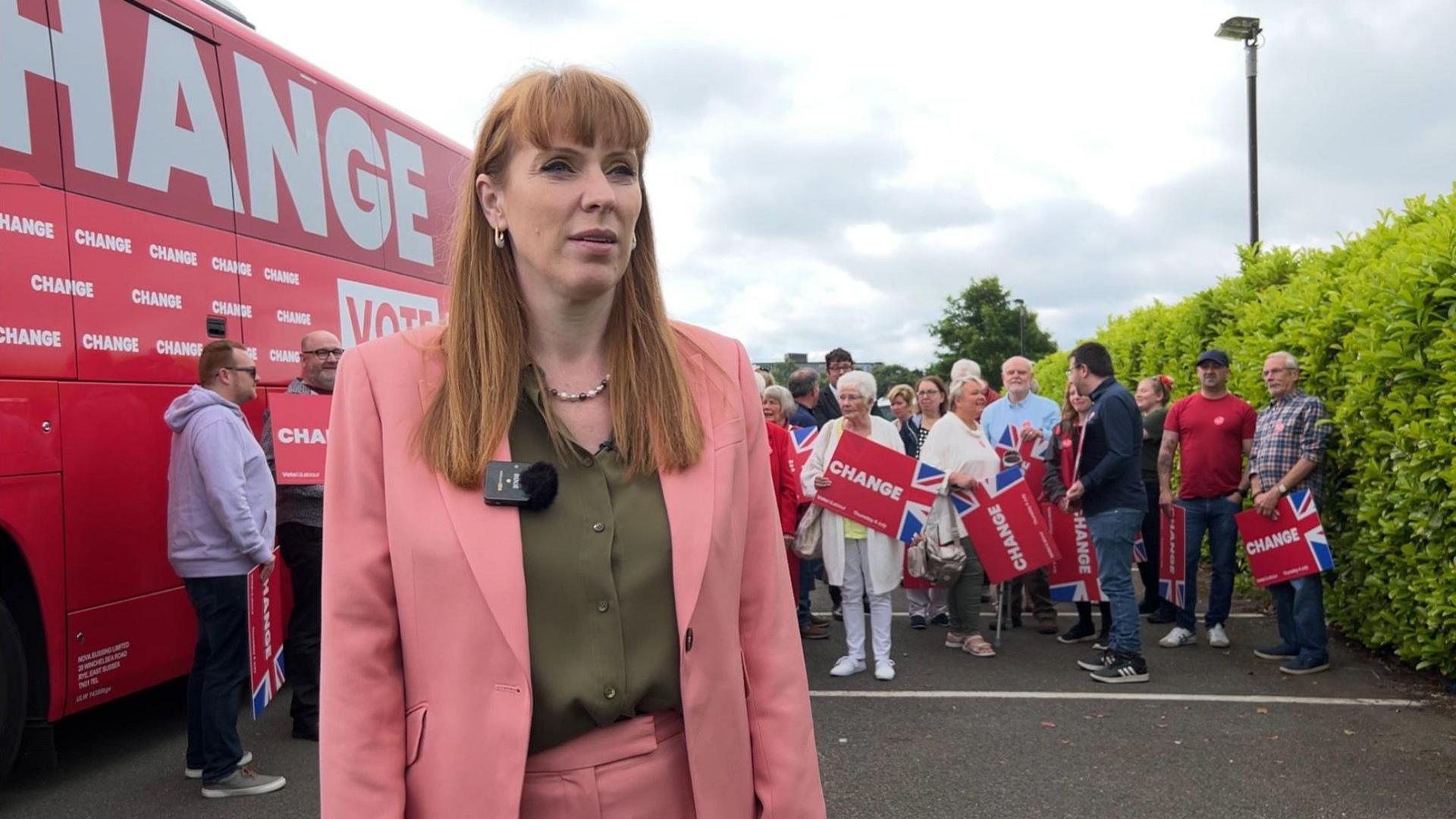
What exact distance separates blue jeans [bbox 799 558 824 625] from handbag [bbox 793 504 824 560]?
625mm

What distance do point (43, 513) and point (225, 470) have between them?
0.74m

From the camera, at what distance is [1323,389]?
24.8ft

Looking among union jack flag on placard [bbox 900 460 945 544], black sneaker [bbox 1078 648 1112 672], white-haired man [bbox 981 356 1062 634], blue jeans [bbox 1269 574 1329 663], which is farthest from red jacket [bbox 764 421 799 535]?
blue jeans [bbox 1269 574 1329 663]

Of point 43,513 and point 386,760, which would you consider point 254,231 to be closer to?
point 43,513

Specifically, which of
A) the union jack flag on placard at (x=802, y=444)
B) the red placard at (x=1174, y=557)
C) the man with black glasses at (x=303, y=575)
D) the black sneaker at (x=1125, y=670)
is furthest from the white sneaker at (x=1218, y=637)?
the man with black glasses at (x=303, y=575)

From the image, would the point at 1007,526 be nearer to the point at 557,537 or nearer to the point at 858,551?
the point at 858,551

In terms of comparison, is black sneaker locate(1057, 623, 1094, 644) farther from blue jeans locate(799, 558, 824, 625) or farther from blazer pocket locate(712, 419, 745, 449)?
blazer pocket locate(712, 419, 745, 449)

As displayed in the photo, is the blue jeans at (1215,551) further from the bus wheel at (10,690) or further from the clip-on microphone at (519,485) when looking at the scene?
the clip-on microphone at (519,485)

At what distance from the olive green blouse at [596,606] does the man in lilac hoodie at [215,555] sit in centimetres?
370

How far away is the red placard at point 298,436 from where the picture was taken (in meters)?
5.46

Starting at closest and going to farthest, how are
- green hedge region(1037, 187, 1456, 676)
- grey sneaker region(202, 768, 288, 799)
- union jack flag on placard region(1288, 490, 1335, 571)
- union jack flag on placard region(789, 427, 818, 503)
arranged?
grey sneaker region(202, 768, 288, 799) < green hedge region(1037, 187, 1456, 676) < union jack flag on placard region(1288, 490, 1335, 571) < union jack flag on placard region(789, 427, 818, 503)

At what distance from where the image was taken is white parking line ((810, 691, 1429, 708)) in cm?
609

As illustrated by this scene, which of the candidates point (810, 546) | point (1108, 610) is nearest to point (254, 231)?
point (810, 546)

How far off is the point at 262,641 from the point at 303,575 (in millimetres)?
1227
